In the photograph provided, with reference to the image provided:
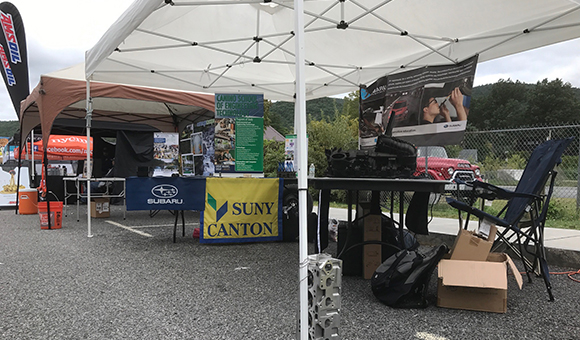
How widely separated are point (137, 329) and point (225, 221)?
2.57 metres

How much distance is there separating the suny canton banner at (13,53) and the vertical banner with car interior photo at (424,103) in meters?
13.0

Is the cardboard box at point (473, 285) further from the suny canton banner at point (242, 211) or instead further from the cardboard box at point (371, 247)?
the suny canton banner at point (242, 211)

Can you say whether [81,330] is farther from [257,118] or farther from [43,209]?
[43,209]

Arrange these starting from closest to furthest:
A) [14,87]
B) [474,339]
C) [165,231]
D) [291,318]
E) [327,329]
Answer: [327,329] → [474,339] → [291,318] → [165,231] → [14,87]

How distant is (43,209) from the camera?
635 cm

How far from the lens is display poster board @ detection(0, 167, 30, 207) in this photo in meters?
9.95

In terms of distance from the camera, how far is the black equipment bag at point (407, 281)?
8.47 feet

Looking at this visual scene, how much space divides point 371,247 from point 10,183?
10.6 metres

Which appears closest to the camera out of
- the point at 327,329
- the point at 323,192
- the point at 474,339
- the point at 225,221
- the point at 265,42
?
the point at 327,329

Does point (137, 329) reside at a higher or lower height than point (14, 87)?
lower

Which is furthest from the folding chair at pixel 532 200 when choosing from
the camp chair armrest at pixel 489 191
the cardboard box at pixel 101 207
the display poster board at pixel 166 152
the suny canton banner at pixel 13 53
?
the suny canton banner at pixel 13 53

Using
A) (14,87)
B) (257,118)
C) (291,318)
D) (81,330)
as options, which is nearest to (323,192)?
(291,318)

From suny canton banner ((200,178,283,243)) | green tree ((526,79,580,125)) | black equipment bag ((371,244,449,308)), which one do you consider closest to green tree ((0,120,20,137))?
suny canton banner ((200,178,283,243))

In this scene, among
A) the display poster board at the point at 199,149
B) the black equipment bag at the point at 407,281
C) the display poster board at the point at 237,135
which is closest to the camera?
the black equipment bag at the point at 407,281
